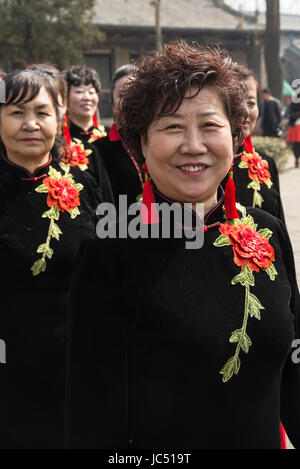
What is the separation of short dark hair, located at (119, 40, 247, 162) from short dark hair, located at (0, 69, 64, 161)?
1.10 meters

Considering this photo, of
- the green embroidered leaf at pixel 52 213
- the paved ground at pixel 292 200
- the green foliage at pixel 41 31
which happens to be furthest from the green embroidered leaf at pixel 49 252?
the green foliage at pixel 41 31

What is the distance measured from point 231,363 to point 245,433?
19 centimetres

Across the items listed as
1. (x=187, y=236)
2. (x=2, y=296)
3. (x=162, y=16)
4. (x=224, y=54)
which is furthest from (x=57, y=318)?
(x=162, y=16)

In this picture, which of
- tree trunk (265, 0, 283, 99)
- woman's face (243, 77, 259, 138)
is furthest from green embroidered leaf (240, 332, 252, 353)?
tree trunk (265, 0, 283, 99)

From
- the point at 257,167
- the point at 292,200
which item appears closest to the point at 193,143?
the point at 257,167

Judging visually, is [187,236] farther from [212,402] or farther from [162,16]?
[162,16]

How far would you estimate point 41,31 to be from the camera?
536 inches

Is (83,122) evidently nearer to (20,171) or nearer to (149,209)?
(20,171)

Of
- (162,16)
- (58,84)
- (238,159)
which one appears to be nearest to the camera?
(58,84)

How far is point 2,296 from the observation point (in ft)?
7.59

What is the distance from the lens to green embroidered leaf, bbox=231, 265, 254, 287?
4.86 feet

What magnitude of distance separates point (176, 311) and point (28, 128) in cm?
138

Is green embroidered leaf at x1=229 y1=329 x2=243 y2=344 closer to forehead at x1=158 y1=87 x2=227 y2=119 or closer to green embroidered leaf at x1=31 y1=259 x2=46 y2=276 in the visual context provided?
forehead at x1=158 y1=87 x2=227 y2=119
